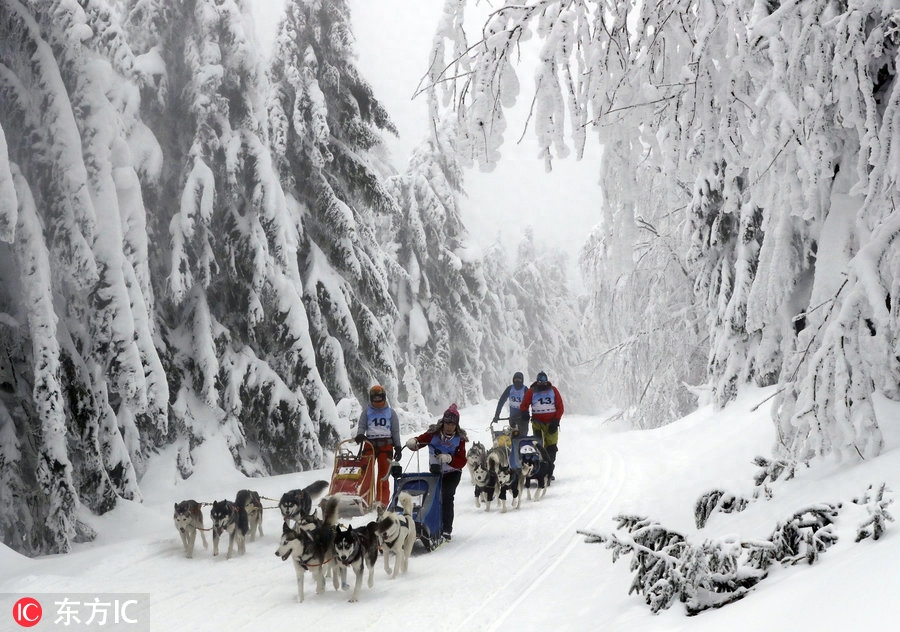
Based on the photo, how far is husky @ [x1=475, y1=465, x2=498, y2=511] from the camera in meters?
11.3

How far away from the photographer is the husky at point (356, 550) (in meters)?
7.11

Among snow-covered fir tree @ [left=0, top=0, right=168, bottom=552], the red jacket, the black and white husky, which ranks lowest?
the black and white husky

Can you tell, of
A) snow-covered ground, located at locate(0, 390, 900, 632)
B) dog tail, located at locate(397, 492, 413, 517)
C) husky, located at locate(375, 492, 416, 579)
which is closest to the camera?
snow-covered ground, located at locate(0, 390, 900, 632)

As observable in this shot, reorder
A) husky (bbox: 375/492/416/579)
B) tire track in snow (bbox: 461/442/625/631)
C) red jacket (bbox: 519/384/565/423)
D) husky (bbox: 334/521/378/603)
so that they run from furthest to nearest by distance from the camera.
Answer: red jacket (bbox: 519/384/565/423), husky (bbox: 375/492/416/579), husky (bbox: 334/521/378/603), tire track in snow (bbox: 461/442/625/631)

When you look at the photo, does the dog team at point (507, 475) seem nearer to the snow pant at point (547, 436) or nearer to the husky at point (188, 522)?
the snow pant at point (547, 436)

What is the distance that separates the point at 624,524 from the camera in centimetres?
554

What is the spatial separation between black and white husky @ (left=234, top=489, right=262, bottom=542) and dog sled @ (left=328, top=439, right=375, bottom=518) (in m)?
1.09

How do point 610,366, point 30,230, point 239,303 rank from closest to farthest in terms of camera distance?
point 30,230, point 239,303, point 610,366

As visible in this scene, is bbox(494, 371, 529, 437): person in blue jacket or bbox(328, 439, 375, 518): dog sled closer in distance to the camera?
bbox(328, 439, 375, 518): dog sled

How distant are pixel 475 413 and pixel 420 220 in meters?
8.34

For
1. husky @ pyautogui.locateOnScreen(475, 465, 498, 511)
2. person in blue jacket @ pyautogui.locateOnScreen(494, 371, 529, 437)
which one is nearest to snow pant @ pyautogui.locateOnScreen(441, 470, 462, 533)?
husky @ pyautogui.locateOnScreen(475, 465, 498, 511)

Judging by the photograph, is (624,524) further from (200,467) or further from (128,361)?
(200,467)

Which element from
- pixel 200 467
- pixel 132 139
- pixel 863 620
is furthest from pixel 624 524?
pixel 132 139

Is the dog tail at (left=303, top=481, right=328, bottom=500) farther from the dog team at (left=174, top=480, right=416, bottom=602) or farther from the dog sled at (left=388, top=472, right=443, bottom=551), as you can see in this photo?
the dog sled at (left=388, top=472, right=443, bottom=551)
